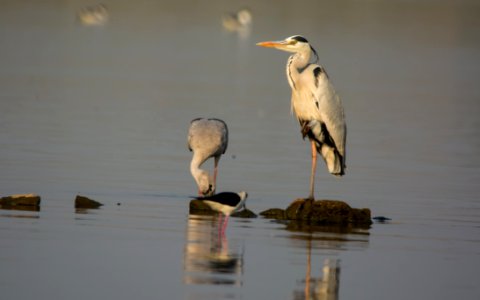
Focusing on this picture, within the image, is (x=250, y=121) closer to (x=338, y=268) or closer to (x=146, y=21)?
(x=338, y=268)

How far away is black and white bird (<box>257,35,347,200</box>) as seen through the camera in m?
15.7

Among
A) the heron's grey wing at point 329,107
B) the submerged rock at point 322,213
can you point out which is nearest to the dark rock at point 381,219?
the submerged rock at point 322,213

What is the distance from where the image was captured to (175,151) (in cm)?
2069

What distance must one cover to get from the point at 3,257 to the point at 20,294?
4.38ft

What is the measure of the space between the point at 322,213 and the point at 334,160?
1.40 meters

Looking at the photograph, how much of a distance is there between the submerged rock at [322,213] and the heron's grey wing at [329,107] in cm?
133

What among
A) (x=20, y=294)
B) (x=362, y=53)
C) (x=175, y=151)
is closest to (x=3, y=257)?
(x=20, y=294)

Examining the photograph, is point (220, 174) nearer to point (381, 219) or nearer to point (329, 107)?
point (329, 107)

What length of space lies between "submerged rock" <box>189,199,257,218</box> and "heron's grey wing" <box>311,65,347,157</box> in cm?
157

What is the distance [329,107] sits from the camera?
618 inches

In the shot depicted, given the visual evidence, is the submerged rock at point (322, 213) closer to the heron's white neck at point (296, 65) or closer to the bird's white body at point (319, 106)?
the bird's white body at point (319, 106)

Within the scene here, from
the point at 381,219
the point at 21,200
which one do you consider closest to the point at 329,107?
the point at 381,219

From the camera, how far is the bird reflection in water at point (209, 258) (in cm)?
1091

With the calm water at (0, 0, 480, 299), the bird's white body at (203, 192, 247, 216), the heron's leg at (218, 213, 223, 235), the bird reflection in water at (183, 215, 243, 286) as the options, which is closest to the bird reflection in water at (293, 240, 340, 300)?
the calm water at (0, 0, 480, 299)
